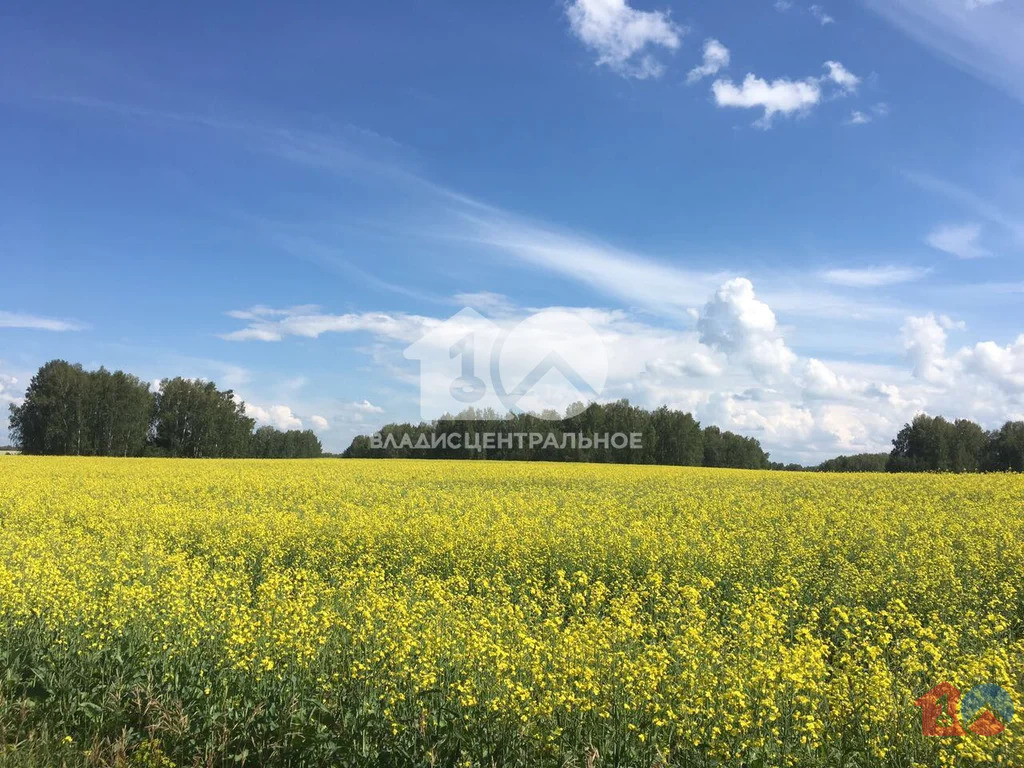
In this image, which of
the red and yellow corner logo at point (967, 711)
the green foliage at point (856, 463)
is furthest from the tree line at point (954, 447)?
the red and yellow corner logo at point (967, 711)

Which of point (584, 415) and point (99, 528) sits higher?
point (584, 415)

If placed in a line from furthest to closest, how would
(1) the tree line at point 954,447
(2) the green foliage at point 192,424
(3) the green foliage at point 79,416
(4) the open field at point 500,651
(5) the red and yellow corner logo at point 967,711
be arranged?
(2) the green foliage at point 192,424, (3) the green foliage at point 79,416, (1) the tree line at point 954,447, (4) the open field at point 500,651, (5) the red and yellow corner logo at point 967,711

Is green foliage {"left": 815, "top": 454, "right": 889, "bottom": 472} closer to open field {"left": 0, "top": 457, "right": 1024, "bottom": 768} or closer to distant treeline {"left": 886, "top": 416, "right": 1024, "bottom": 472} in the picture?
distant treeline {"left": 886, "top": 416, "right": 1024, "bottom": 472}

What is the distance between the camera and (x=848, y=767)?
4.28m

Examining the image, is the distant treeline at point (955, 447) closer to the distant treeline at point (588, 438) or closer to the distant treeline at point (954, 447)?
the distant treeline at point (954, 447)

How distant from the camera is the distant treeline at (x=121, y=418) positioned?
73.4 metres

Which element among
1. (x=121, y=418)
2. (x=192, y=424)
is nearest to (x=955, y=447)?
(x=192, y=424)

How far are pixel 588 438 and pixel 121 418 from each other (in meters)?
53.9

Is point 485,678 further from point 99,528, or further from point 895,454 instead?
point 895,454

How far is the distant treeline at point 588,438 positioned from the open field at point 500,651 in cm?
6234

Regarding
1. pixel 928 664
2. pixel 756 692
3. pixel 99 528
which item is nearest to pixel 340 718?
pixel 756 692

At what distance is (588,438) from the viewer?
261ft

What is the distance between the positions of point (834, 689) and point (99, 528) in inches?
523

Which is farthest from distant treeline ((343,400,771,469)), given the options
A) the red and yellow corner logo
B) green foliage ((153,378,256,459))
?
the red and yellow corner logo
